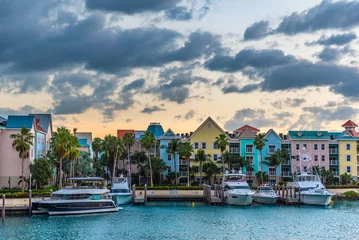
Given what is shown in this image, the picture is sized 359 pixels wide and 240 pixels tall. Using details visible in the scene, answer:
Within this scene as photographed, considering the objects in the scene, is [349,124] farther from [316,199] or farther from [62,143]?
[62,143]

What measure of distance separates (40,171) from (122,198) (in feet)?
46.5

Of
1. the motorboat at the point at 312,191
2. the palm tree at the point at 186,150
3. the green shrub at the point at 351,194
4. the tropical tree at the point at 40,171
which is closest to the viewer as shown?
the motorboat at the point at 312,191

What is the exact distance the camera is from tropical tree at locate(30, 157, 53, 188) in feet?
255

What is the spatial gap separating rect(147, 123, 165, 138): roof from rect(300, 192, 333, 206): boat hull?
1696 inches

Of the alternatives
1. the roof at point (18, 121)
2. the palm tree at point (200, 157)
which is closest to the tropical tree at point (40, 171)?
the roof at point (18, 121)

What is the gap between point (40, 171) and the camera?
77875 mm

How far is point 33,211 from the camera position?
58.5m

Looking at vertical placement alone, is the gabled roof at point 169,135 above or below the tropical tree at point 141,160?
above

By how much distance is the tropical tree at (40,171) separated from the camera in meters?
77.8

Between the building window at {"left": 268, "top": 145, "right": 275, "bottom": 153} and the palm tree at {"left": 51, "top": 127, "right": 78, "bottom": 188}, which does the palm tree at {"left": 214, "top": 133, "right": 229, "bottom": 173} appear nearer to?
the building window at {"left": 268, "top": 145, "right": 275, "bottom": 153}

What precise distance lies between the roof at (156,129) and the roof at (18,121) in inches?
1313

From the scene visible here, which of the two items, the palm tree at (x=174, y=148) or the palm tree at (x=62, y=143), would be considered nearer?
the palm tree at (x=62, y=143)

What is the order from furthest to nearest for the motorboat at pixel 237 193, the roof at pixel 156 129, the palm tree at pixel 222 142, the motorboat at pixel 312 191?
the roof at pixel 156 129 → the palm tree at pixel 222 142 → the motorboat at pixel 312 191 → the motorboat at pixel 237 193

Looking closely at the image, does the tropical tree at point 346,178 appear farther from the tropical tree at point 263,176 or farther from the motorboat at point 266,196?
the motorboat at point 266,196
